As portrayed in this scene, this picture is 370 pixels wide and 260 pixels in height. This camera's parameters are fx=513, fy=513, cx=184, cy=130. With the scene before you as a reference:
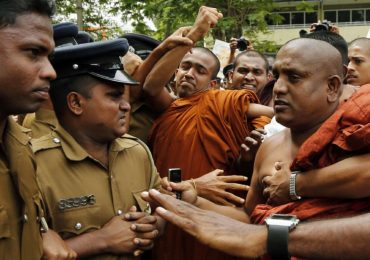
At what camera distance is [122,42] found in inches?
114

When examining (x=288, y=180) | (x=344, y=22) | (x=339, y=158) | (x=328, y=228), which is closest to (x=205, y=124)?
(x=288, y=180)

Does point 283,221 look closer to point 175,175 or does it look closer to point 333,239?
point 333,239

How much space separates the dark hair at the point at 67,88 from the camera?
9.12 feet

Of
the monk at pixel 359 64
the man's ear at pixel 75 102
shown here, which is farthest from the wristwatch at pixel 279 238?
the monk at pixel 359 64

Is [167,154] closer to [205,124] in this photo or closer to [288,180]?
[205,124]

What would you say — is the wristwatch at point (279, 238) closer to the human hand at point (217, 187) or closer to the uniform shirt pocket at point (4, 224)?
the uniform shirt pocket at point (4, 224)

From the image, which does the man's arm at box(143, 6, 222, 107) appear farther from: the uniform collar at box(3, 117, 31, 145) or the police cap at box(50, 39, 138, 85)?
the uniform collar at box(3, 117, 31, 145)

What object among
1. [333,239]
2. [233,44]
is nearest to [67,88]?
[333,239]

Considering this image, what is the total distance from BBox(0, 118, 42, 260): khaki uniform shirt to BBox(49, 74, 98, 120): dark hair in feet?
2.46

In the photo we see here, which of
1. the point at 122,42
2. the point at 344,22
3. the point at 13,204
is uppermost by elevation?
the point at 122,42

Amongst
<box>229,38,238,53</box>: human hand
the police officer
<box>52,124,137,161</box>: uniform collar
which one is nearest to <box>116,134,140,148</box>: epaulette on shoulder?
the police officer

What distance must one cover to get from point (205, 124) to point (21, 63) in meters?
2.18

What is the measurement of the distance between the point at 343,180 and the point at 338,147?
0.50 ft

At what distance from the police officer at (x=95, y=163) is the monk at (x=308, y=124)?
35cm
